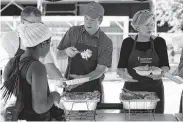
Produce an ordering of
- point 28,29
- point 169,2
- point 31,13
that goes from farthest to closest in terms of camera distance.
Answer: point 169,2, point 31,13, point 28,29

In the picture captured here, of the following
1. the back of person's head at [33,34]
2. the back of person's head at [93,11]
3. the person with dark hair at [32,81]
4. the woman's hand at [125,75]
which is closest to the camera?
the person with dark hair at [32,81]

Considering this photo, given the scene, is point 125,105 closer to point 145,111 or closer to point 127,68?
point 145,111

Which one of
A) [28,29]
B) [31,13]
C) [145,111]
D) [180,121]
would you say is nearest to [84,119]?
[145,111]

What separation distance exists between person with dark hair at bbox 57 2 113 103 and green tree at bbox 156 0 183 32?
32.8 feet

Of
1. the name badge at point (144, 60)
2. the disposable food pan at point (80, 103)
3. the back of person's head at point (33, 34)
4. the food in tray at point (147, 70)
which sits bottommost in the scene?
the disposable food pan at point (80, 103)

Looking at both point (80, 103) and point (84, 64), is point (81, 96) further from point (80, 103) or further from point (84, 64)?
point (84, 64)

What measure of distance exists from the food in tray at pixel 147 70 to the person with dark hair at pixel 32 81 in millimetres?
1177

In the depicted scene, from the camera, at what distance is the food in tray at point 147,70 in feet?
9.29

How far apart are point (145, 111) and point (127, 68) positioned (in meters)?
0.60

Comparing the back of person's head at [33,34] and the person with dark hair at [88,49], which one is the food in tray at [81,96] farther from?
the back of person's head at [33,34]

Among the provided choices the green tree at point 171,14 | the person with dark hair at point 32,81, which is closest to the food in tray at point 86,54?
the person with dark hair at point 32,81

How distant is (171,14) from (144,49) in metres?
10.3

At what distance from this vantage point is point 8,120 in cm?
195

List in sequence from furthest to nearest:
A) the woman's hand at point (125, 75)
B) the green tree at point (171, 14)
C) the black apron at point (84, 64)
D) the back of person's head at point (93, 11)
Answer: the green tree at point (171, 14), the black apron at point (84, 64), the back of person's head at point (93, 11), the woman's hand at point (125, 75)
